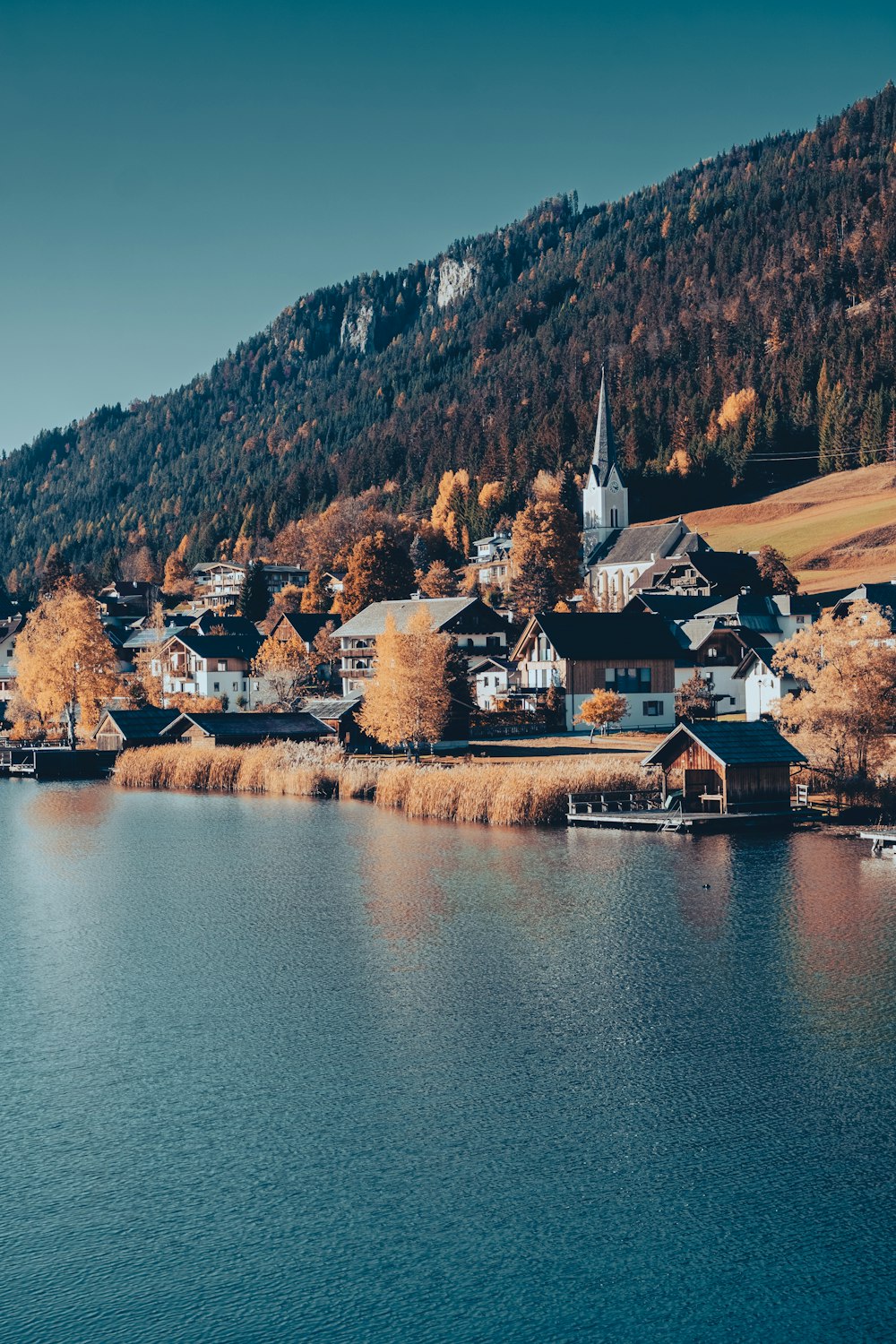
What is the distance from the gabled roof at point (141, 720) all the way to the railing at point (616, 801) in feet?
133

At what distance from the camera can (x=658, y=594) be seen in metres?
106

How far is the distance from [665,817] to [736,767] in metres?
4.19

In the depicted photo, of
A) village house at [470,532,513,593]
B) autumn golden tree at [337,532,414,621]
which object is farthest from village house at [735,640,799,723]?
village house at [470,532,513,593]

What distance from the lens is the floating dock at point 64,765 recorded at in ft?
296

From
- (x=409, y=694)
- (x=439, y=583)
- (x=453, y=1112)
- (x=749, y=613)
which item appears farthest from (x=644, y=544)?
(x=453, y=1112)

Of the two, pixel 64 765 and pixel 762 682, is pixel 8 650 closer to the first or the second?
pixel 64 765

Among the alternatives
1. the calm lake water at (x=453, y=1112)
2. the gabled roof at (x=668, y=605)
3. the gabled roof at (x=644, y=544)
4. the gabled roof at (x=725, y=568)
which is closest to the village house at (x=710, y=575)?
the gabled roof at (x=725, y=568)

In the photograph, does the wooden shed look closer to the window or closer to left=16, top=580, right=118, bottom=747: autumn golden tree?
the window

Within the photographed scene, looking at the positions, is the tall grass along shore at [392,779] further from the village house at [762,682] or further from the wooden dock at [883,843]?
the village house at [762,682]

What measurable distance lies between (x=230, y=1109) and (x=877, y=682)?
135 ft

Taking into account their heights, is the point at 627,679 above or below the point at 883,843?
above

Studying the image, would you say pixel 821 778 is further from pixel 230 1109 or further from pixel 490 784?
pixel 230 1109

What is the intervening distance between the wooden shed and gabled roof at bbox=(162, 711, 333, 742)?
31449 millimetres

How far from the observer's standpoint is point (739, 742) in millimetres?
58375
